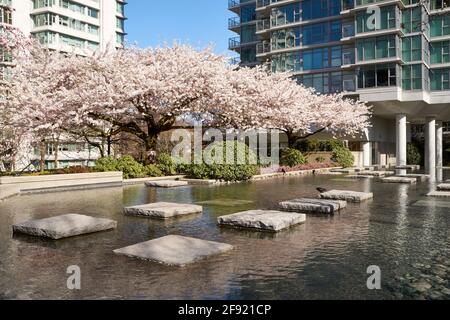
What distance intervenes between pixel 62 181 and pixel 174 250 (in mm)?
12697

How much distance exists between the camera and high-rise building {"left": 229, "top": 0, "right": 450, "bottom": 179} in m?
41.5

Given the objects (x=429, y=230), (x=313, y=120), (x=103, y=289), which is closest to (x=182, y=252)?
(x=103, y=289)

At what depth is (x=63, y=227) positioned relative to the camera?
24.5 feet

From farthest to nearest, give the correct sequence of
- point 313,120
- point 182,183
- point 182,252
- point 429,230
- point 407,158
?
point 407,158 < point 313,120 < point 182,183 < point 429,230 < point 182,252

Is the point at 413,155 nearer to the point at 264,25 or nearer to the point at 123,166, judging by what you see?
the point at 264,25

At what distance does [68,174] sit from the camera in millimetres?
17453

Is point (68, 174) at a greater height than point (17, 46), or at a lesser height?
lesser

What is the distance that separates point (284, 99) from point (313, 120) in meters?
7.69

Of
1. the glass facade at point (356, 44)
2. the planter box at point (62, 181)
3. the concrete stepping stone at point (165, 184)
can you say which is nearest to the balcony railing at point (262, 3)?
the glass facade at point (356, 44)

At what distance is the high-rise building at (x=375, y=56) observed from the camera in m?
41.5

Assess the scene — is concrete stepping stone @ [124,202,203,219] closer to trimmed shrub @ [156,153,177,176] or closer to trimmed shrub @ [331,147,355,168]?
trimmed shrub @ [156,153,177,176]

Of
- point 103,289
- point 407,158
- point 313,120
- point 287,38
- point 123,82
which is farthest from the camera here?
point 287,38

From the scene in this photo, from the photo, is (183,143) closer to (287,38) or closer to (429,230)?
(429,230)

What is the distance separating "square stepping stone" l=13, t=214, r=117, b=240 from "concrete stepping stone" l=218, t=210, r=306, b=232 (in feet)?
8.06
